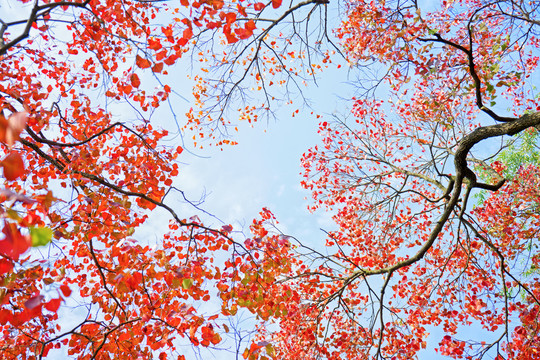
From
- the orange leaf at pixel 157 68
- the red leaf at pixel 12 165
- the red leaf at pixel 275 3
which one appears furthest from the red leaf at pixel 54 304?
the red leaf at pixel 275 3

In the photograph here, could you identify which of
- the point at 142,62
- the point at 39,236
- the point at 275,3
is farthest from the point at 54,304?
the point at 275,3

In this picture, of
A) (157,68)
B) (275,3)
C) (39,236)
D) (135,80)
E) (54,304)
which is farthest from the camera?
(275,3)

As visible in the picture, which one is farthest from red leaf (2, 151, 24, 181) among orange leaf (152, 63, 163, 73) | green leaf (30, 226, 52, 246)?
orange leaf (152, 63, 163, 73)

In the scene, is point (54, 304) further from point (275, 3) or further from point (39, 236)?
point (275, 3)

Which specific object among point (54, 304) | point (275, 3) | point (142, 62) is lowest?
point (54, 304)

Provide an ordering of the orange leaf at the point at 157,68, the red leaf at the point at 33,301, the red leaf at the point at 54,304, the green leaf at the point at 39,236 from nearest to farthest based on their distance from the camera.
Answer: the green leaf at the point at 39,236, the red leaf at the point at 33,301, the red leaf at the point at 54,304, the orange leaf at the point at 157,68

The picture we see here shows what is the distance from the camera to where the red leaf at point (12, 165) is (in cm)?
202

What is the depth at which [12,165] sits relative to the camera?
6.70 ft

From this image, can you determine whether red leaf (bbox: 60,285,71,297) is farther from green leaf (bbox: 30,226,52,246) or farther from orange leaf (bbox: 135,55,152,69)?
orange leaf (bbox: 135,55,152,69)

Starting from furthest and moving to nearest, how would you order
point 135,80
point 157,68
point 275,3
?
1. point 275,3
2. point 135,80
3. point 157,68

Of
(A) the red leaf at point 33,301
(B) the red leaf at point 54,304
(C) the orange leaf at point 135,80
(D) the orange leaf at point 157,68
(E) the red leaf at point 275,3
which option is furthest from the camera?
(E) the red leaf at point 275,3

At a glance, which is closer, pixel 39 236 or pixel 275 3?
pixel 39 236

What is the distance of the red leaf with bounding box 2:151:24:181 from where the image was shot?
6.62ft

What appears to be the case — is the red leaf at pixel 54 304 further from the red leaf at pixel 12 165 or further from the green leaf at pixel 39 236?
the red leaf at pixel 12 165
